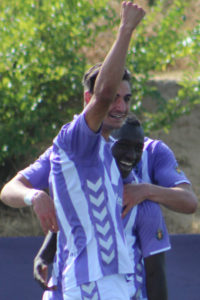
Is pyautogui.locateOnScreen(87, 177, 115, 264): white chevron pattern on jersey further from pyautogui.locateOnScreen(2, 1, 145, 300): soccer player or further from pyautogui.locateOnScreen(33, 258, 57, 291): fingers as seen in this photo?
pyautogui.locateOnScreen(33, 258, 57, 291): fingers

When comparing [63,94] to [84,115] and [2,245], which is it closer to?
[2,245]

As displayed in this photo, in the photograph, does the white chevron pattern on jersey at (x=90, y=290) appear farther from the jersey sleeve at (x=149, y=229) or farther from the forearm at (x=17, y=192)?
the jersey sleeve at (x=149, y=229)

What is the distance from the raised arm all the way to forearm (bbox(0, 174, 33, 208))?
1.86ft

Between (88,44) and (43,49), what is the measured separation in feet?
1.70

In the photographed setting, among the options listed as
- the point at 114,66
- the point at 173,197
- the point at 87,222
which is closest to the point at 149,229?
the point at 173,197

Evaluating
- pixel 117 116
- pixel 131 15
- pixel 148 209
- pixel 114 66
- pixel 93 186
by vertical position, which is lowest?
pixel 148 209

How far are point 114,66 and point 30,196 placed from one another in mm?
637

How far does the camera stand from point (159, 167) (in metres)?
2.89

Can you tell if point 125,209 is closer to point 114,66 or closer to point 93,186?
point 93,186

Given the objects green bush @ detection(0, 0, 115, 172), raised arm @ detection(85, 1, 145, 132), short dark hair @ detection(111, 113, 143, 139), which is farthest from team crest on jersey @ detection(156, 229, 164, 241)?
green bush @ detection(0, 0, 115, 172)

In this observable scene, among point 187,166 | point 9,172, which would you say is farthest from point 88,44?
point 187,166

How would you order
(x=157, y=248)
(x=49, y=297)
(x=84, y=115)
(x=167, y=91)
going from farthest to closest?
(x=167, y=91) → (x=157, y=248) → (x=49, y=297) → (x=84, y=115)

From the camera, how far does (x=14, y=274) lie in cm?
485

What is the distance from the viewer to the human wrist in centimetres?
252
